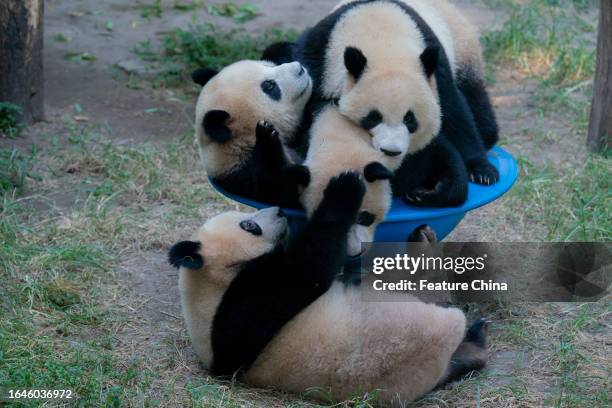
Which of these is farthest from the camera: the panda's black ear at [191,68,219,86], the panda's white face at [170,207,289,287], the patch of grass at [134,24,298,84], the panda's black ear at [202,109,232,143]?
the patch of grass at [134,24,298,84]

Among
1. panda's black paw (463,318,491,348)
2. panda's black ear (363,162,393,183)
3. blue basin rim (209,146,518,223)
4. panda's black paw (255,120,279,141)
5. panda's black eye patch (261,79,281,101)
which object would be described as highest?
panda's black ear (363,162,393,183)

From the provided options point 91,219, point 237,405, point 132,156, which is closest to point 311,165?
point 237,405

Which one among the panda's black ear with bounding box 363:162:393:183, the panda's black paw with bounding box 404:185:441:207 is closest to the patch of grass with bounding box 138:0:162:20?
the panda's black paw with bounding box 404:185:441:207

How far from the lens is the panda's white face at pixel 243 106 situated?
4109mm

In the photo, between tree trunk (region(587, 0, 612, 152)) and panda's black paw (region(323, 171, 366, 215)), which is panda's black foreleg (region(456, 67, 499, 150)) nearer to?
panda's black paw (region(323, 171, 366, 215))

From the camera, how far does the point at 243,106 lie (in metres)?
4.12

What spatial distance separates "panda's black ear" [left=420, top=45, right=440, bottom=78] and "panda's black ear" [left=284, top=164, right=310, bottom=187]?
79cm

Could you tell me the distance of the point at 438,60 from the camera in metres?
4.16

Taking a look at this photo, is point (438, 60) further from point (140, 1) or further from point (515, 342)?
point (140, 1)

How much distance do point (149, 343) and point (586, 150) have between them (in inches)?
160

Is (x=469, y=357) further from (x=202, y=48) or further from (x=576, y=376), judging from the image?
(x=202, y=48)

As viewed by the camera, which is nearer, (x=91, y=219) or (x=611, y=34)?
(x=91, y=219)

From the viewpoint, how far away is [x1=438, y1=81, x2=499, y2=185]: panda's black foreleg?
4.24m

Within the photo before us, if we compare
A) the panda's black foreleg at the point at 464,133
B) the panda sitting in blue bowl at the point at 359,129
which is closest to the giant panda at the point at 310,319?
the panda sitting in blue bowl at the point at 359,129
